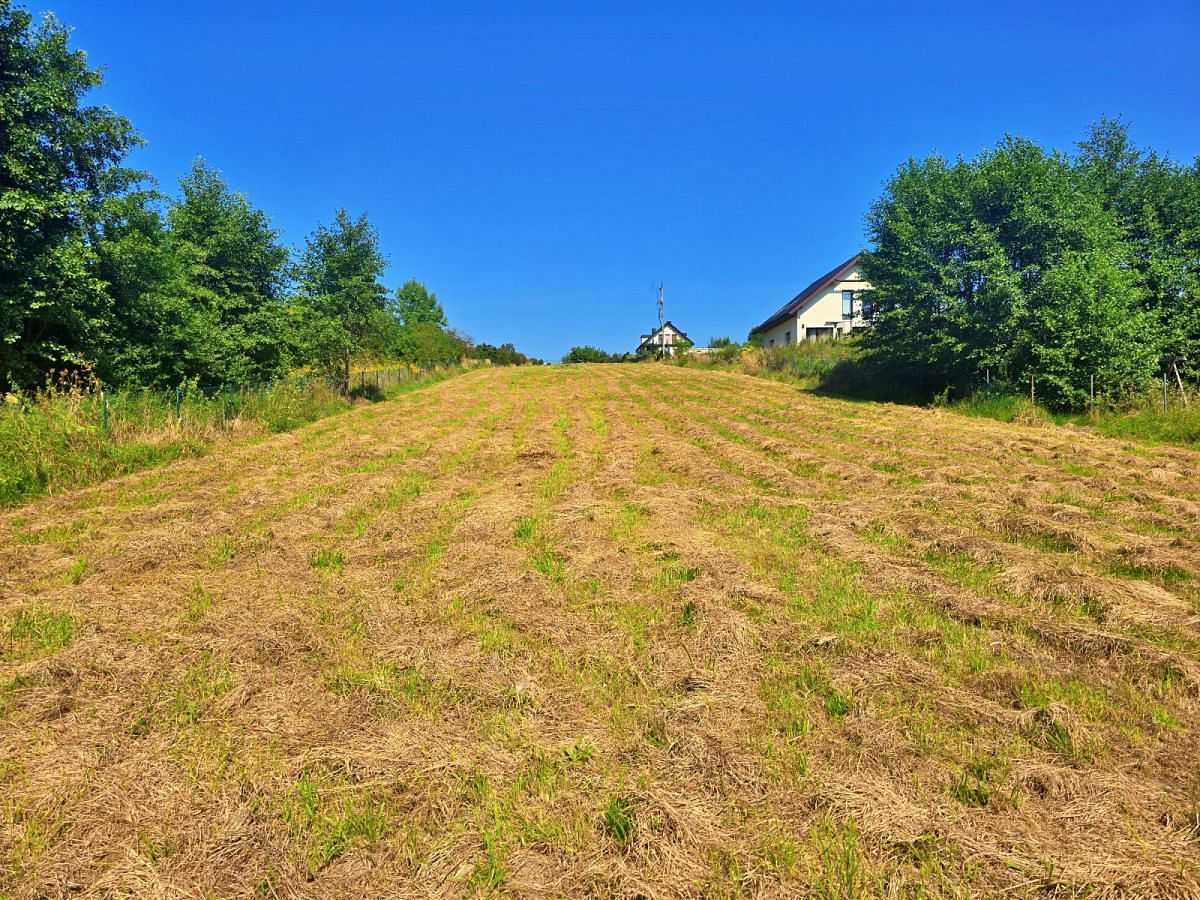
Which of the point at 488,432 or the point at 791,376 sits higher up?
the point at 791,376

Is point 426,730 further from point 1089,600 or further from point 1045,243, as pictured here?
point 1045,243

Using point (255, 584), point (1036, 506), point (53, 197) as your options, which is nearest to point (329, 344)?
point (53, 197)

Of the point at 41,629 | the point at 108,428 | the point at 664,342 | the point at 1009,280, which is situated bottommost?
the point at 41,629

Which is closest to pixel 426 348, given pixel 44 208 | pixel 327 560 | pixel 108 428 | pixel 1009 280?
pixel 44 208

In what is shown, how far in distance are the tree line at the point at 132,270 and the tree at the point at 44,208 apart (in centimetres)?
4

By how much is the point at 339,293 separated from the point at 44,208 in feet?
33.4

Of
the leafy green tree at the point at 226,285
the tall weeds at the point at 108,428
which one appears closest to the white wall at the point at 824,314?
the leafy green tree at the point at 226,285

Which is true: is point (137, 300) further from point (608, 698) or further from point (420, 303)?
point (420, 303)

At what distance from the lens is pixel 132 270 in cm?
1653

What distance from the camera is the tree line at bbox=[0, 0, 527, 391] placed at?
13570mm

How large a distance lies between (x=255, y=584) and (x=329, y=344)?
770 inches

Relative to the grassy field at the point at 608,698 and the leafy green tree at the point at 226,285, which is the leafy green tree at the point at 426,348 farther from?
the grassy field at the point at 608,698

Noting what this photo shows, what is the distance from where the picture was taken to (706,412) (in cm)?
2048

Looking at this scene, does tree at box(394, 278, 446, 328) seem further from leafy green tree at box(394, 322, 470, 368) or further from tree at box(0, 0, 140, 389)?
tree at box(0, 0, 140, 389)
